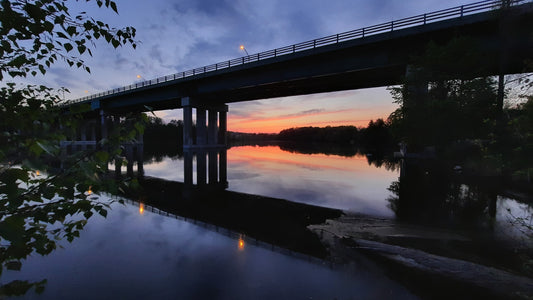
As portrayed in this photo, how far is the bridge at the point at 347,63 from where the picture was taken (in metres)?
21.3

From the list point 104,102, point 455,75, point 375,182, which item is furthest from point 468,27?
point 104,102

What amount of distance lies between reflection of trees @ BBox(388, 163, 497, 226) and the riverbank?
154 centimetres

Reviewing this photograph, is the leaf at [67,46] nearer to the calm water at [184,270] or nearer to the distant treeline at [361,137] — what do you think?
the calm water at [184,270]

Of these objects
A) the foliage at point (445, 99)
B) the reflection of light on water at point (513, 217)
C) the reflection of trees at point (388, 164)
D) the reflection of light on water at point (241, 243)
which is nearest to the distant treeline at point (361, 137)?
the reflection of trees at point (388, 164)

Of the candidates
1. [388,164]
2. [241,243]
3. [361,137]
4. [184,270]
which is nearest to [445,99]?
[388,164]

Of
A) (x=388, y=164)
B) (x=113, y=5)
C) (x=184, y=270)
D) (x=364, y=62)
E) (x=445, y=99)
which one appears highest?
(x=364, y=62)

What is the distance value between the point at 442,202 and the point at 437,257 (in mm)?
7143

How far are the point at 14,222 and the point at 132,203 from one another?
38.9ft

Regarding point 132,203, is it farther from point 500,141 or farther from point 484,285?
point 500,141

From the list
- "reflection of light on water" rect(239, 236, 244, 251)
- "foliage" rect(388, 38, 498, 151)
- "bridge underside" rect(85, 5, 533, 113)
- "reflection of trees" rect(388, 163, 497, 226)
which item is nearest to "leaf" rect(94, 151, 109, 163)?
"reflection of light on water" rect(239, 236, 244, 251)

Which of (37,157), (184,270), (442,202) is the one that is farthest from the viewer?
(442,202)

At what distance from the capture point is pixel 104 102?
68.8 metres

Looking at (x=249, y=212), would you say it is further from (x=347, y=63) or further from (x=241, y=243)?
(x=347, y=63)

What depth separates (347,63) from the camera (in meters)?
31.3
